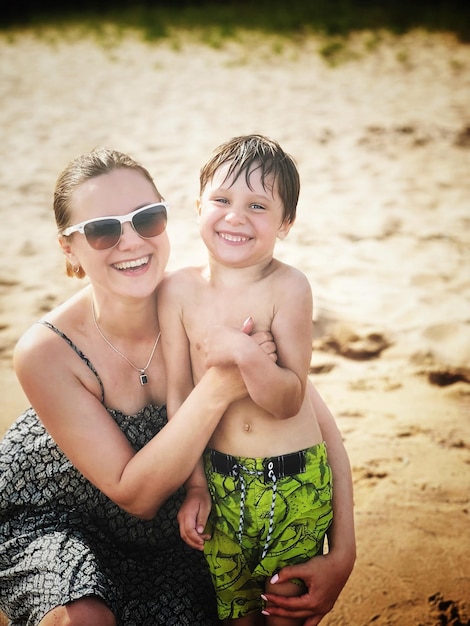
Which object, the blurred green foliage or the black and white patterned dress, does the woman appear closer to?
the black and white patterned dress

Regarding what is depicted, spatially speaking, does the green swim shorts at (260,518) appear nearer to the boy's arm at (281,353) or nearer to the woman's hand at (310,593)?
the woman's hand at (310,593)

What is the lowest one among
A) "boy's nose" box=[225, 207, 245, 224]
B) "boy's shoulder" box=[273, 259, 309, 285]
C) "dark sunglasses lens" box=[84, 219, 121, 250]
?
"boy's shoulder" box=[273, 259, 309, 285]

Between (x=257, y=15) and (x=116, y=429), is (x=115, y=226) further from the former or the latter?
(x=257, y=15)

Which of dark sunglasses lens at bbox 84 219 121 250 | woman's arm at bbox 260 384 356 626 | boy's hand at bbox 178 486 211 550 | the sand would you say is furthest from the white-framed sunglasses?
the sand

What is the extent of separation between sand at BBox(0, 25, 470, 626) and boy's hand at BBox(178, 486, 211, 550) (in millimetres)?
932

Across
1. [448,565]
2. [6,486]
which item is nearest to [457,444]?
[448,565]

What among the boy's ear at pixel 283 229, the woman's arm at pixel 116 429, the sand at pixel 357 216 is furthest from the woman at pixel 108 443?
the sand at pixel 357 216

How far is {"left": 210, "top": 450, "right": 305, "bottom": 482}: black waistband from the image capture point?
217 cm

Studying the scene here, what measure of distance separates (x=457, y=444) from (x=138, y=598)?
217 cm

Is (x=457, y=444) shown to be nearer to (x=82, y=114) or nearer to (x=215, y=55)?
(x=82, y=114)

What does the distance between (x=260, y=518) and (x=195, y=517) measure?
229 mm

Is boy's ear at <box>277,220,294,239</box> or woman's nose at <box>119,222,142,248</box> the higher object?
woman's nose at <box>119,222,142,248</box>

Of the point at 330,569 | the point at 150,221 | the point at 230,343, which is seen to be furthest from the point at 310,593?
the point at 150,221

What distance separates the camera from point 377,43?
13.8m
